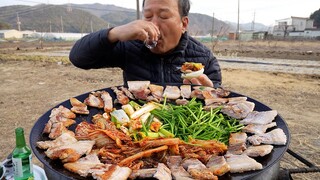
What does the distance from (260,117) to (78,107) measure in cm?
141

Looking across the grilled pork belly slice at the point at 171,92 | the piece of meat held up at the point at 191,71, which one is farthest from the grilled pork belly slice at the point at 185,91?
the piece of meat held up at the point at 191,71

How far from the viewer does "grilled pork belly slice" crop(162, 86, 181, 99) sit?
97.5 inches

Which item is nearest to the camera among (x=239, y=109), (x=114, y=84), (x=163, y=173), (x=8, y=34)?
(x=163, y=173)

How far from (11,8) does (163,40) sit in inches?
6675

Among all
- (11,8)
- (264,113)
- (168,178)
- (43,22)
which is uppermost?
(11,8)

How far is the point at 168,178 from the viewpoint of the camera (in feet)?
4.29

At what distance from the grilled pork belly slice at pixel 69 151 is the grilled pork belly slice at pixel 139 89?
0.95 m

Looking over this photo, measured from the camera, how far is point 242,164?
139 centimetres

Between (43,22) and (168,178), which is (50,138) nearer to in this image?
(168,178)

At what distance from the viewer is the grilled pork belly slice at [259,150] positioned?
1515 mm

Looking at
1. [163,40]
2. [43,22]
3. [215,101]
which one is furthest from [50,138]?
[43,22]

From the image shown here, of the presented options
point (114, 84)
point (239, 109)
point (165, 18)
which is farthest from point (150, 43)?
point (114, 84)

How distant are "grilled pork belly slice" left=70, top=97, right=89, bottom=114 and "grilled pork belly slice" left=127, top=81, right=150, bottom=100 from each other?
48cm

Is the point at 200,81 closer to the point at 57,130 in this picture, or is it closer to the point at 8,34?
the point at 57,130
